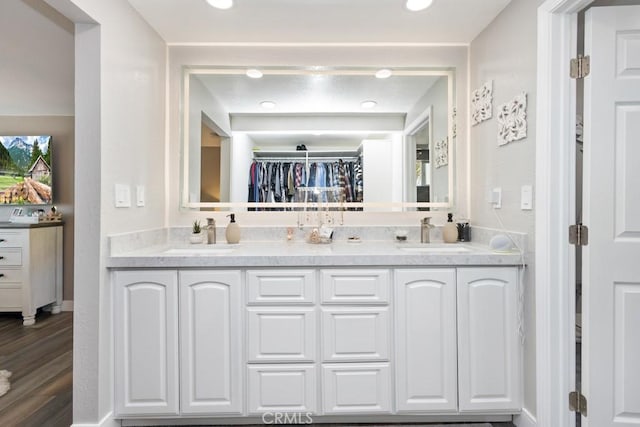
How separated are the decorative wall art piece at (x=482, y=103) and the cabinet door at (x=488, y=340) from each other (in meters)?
0.97

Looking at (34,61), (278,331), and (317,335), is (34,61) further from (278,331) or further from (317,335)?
(317,335)

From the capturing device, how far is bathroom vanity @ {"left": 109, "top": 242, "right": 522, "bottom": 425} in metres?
1.73

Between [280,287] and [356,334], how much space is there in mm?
456

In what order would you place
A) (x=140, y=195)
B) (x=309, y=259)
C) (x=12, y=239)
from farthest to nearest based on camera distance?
(x=12, y=239), (x=140, y=195), (x=309, y=259)

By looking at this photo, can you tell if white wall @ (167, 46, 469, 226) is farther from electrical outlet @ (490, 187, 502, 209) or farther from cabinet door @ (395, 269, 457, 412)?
cabinet door @ (395, 269, 457, 412)

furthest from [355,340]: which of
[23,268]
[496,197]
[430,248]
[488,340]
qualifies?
[23,268]

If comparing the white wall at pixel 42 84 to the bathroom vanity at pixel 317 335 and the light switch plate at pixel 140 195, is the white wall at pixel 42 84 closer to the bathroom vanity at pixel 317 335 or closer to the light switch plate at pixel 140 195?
the light switch plate at pixel 140 195

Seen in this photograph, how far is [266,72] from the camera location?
2389 millimetres

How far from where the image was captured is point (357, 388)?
177cm

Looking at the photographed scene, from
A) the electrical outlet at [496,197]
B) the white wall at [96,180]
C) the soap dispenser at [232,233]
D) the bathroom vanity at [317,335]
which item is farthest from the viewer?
the soap dispenser at [232,233]

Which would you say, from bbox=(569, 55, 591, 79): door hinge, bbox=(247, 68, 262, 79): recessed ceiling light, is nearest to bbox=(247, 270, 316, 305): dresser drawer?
bbox=(247, 68, 262, 79): recessed ceiling light

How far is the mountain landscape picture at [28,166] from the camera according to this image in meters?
3.74

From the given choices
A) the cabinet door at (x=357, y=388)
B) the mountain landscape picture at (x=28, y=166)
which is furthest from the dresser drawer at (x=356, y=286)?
the mountain landscape picture at (x=28, y=166)

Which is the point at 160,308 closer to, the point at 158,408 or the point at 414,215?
the point at 158,408
